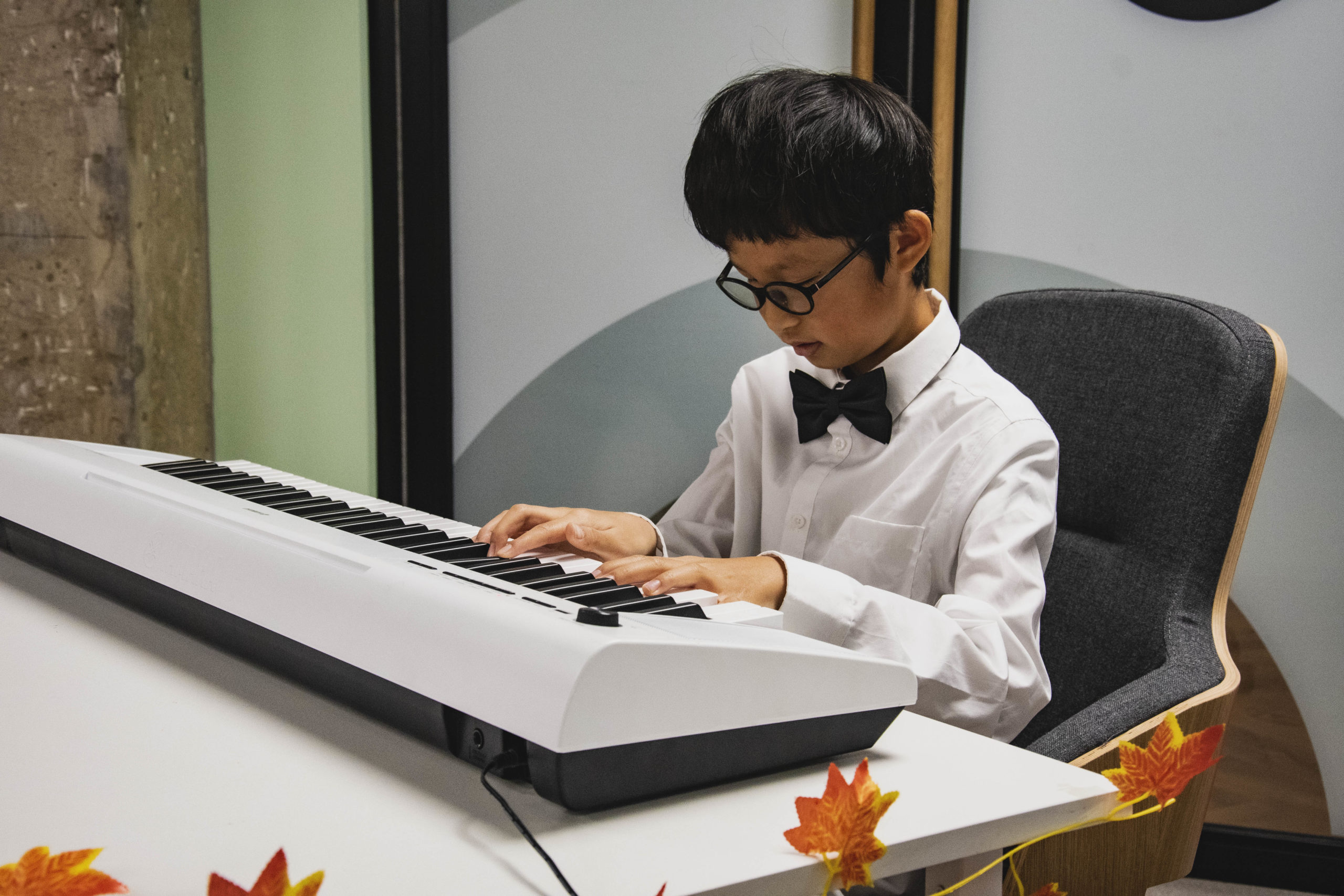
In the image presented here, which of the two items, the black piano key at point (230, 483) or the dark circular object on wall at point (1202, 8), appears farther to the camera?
the dark circular object on wall at point (1202, 8)

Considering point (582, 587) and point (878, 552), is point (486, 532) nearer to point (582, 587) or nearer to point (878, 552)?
point (582, 587)

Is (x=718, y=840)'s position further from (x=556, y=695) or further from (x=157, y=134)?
(x=157, y=134)

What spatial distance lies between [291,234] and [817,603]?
158cm

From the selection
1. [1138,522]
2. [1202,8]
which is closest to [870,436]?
[1138,522]

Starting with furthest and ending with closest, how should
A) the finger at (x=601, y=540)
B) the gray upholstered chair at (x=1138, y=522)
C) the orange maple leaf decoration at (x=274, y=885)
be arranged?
the finger at (x=601, y=540) < the gray upholstered chair at (x=1138, y=522) < the orange maple leaf decoration at (x=274, y=885)

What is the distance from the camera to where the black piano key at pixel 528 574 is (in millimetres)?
657

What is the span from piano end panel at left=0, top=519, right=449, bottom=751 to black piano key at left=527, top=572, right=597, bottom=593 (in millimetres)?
106

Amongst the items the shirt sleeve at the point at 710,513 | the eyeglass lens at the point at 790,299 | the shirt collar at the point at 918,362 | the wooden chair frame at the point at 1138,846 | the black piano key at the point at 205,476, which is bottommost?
the wooden chair frame at the point at 1138,846

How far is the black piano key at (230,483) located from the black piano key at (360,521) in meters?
→ 0.15

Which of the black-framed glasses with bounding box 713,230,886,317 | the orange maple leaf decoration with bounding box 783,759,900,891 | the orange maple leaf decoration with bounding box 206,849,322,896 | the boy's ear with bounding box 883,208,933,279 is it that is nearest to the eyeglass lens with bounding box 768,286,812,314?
the black-framed glasses with bounding box 713,230,886,317

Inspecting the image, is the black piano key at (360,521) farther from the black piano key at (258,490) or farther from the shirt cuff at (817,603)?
the shirt cuff at (817,603)

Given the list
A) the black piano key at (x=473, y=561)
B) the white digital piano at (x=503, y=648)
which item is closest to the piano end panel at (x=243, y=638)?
the white digital piano at (x=503, y=648)

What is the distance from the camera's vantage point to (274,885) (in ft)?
1.19

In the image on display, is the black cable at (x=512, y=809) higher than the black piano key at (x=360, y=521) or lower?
lower
